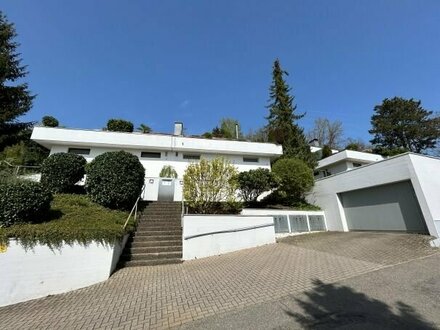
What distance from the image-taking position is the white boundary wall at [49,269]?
5809mm

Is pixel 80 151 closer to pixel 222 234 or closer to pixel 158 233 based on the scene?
pixel 158 233

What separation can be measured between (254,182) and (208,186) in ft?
10.3

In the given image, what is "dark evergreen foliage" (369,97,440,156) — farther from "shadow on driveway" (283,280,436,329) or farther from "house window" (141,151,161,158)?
"shadow on driveway" (283,280,436,329)

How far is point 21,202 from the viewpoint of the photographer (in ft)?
21.7

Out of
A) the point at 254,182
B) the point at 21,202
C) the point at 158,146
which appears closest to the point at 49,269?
the point at 21,202

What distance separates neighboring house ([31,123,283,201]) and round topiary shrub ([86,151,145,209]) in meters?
4.16

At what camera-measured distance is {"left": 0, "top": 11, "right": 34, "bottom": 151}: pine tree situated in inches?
735

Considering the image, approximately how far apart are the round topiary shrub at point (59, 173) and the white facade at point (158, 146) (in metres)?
4.92

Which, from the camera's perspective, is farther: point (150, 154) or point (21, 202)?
point (150, 154)

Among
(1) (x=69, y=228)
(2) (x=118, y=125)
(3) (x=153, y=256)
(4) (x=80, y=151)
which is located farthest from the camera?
(2) (x=118, y=125)

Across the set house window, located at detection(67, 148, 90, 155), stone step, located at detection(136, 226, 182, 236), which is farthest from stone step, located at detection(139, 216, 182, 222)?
house window, located at detection(67, 148, 90, 155)

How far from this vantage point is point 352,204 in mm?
13656

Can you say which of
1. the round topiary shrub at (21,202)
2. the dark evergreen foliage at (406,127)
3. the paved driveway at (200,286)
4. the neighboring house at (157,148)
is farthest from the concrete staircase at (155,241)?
the dark evergreen foliage at (406,127)

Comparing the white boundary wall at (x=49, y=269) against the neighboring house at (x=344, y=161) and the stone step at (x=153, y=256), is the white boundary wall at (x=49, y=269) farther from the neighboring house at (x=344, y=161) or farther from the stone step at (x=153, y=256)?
the neighboring house at (x=344, y=161)
